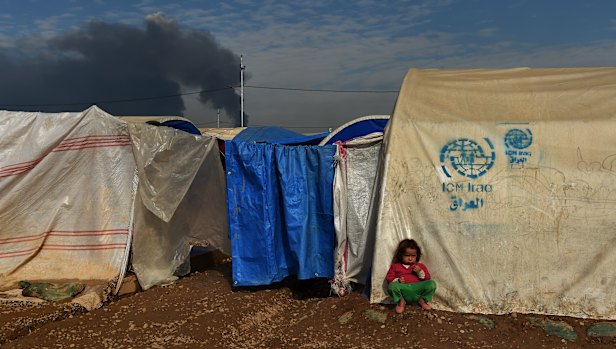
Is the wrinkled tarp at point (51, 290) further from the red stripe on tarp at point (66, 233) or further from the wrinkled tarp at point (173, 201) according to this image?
the wrinkled tarp at point (173, 201)

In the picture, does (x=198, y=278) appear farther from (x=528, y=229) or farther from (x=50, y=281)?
(x=528, y=229)

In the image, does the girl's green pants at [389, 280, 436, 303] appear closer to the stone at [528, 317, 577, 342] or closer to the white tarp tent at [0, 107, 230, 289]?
the stone at [528, 317, 577, 342]

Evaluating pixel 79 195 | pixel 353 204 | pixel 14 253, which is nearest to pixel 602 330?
pixel 353 204

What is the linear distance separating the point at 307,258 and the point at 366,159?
1.31 meters

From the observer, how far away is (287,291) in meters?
5.98

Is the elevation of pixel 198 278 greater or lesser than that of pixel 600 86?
lesser

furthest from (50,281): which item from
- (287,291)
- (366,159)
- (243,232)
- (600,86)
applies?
(600,86)

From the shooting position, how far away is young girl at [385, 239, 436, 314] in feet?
15.7

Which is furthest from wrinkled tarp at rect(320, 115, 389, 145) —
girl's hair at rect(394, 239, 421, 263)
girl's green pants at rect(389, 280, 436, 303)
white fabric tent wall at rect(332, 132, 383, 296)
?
girl's green pants at rect(389, 280, 436, 303)

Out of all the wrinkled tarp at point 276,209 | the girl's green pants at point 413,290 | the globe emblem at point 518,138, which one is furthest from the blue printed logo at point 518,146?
the wrinkled tarp at point 276,209

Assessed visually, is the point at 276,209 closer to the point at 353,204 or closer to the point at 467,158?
the point at 353,204

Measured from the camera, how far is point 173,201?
20.3 feet

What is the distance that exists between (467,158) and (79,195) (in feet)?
14.4

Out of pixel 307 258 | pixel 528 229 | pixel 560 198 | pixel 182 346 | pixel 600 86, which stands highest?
pixel 600 86
